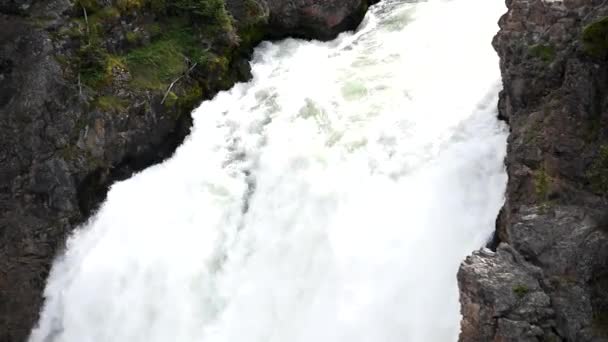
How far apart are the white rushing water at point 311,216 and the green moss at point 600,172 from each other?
214cm

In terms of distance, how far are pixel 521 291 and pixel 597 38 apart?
4.16 metres

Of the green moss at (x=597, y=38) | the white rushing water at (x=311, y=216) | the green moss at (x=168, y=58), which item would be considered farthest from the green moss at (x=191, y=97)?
the green moss at (x=597, y=38)

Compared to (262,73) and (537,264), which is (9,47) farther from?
(537,264)

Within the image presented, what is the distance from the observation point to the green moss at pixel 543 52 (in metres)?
10.6

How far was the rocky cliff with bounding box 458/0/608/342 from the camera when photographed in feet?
29.3

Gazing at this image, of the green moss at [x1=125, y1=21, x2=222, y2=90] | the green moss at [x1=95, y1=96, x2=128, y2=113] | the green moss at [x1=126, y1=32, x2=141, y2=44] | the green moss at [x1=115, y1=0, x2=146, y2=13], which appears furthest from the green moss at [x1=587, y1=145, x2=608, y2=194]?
the green moss at [x1=115, y1=0, x2=146, y2=13]

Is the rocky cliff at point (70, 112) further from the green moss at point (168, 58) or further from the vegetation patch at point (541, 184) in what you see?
the vegetation patch at point (541, 184)

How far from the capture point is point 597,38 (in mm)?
9664

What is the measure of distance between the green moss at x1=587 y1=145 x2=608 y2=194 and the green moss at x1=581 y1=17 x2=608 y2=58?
5.07ft

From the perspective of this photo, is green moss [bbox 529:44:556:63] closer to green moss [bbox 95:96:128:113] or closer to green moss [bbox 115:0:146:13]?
green moss [bbox 95:96:128:113]

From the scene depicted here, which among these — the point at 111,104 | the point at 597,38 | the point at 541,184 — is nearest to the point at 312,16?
the point at 111,104

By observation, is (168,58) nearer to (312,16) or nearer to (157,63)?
(157,63)

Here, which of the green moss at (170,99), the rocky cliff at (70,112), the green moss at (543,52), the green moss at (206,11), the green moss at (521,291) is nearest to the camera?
the green moss at (521,291)

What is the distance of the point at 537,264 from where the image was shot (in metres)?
9.35
